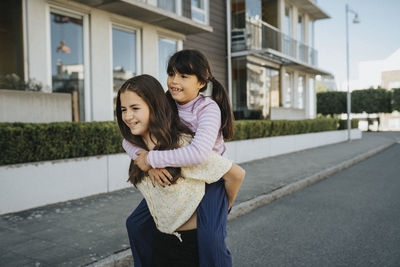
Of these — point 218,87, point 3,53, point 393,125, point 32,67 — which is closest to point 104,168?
point 32,67

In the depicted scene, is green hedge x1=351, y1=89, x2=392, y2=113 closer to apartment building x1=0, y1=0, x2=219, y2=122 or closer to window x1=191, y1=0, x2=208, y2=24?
window x1=191, y1=0, x2=208, y2=24

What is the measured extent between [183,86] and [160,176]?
50cm

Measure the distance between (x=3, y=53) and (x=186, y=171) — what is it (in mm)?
7436

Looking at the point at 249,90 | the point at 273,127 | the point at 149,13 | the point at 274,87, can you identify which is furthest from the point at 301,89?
the point at 149,13

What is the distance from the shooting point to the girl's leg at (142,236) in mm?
1895

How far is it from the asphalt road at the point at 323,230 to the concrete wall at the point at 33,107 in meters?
4.00

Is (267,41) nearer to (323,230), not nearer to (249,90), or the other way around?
(249,90)

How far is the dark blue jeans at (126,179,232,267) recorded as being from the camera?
1645 mm

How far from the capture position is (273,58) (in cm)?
1723

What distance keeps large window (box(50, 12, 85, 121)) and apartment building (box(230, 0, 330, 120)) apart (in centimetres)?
803

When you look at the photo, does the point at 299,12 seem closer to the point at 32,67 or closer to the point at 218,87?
the point at 32,67

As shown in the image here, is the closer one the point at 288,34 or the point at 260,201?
the point at 260,201

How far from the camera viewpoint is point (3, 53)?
7430mm

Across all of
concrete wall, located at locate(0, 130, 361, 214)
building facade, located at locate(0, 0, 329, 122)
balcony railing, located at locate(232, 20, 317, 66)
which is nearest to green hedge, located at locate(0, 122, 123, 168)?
concrete wall, located at locate(0, 130, 361, 214)
